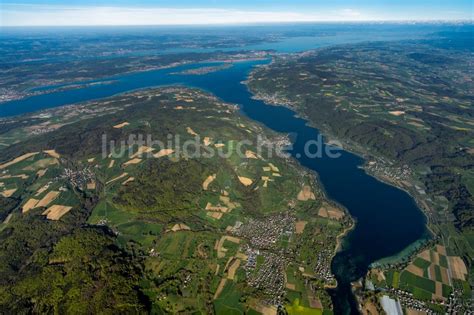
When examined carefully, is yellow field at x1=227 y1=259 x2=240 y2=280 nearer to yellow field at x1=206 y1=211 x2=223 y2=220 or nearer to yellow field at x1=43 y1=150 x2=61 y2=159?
yellow field at x1=206 y1=211 x2=223 y2=220

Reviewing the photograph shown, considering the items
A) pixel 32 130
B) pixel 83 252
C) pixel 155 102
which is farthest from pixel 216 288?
pixel 155 102

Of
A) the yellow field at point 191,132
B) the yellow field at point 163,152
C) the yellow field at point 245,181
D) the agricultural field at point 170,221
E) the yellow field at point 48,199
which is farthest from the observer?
the yellow field at point 191,132

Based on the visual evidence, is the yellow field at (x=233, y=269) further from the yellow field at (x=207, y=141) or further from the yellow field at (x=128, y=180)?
the yellow field at (x=207, y=141)

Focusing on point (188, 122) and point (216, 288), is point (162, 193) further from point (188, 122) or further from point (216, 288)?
point (188, 122)

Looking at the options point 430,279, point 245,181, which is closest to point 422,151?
point 430,279

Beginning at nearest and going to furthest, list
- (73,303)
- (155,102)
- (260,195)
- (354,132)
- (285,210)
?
(73,303) → (285,210) → (260,195) → (354,132) → (155,102)

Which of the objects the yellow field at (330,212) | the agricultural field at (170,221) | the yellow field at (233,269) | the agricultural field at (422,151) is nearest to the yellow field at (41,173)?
the agricultural field at (170,221)

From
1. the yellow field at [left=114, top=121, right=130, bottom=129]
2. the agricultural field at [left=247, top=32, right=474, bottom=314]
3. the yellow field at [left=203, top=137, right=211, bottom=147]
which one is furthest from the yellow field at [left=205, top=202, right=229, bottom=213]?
the yellow field at [left=114, top=121, right=130, bottom=129]

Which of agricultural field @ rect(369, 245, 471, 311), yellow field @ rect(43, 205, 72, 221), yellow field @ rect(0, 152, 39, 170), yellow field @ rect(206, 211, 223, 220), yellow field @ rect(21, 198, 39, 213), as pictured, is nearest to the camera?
agricultural field @ rect(369, 245, 471, 311)
